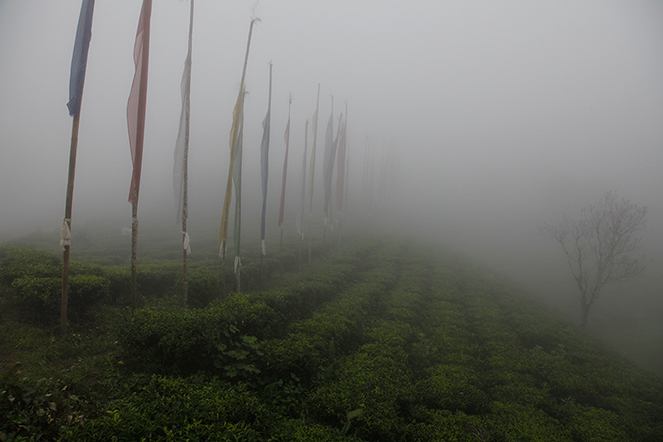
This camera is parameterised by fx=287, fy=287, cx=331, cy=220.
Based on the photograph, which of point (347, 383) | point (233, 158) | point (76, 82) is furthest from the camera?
point (233, 158)

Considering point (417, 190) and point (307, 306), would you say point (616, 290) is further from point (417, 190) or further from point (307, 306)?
point (417, 190)

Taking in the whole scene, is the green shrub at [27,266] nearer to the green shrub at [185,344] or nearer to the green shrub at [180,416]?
the green shrub at [185,344]

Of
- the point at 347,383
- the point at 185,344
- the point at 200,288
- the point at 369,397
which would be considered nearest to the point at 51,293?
the point at 200,288

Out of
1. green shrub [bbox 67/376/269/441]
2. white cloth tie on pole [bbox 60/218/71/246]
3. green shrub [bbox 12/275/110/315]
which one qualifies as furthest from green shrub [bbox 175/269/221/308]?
green shrub [bbox 67/376/269/441]

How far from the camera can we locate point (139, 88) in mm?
7008

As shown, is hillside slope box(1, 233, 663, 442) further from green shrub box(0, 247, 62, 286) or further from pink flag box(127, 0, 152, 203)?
green shrub box(0, 247, 62, 286)

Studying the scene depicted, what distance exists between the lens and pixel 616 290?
80.3 ft

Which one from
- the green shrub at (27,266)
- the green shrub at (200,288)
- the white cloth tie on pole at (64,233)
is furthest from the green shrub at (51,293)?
the green shrub at (200,288)

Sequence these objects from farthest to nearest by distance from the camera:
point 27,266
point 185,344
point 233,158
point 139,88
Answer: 1. point 233,158
2. point 27,266
3. point 139,88
4. point 185,344

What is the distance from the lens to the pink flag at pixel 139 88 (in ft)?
23.0

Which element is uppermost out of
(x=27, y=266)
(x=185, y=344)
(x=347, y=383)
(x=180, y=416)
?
(x=27, y=266)

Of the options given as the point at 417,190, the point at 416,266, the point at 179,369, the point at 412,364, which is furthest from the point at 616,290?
the point at 417,190

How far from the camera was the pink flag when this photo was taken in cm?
700

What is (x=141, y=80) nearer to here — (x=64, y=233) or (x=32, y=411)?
(x=64, y=233)
